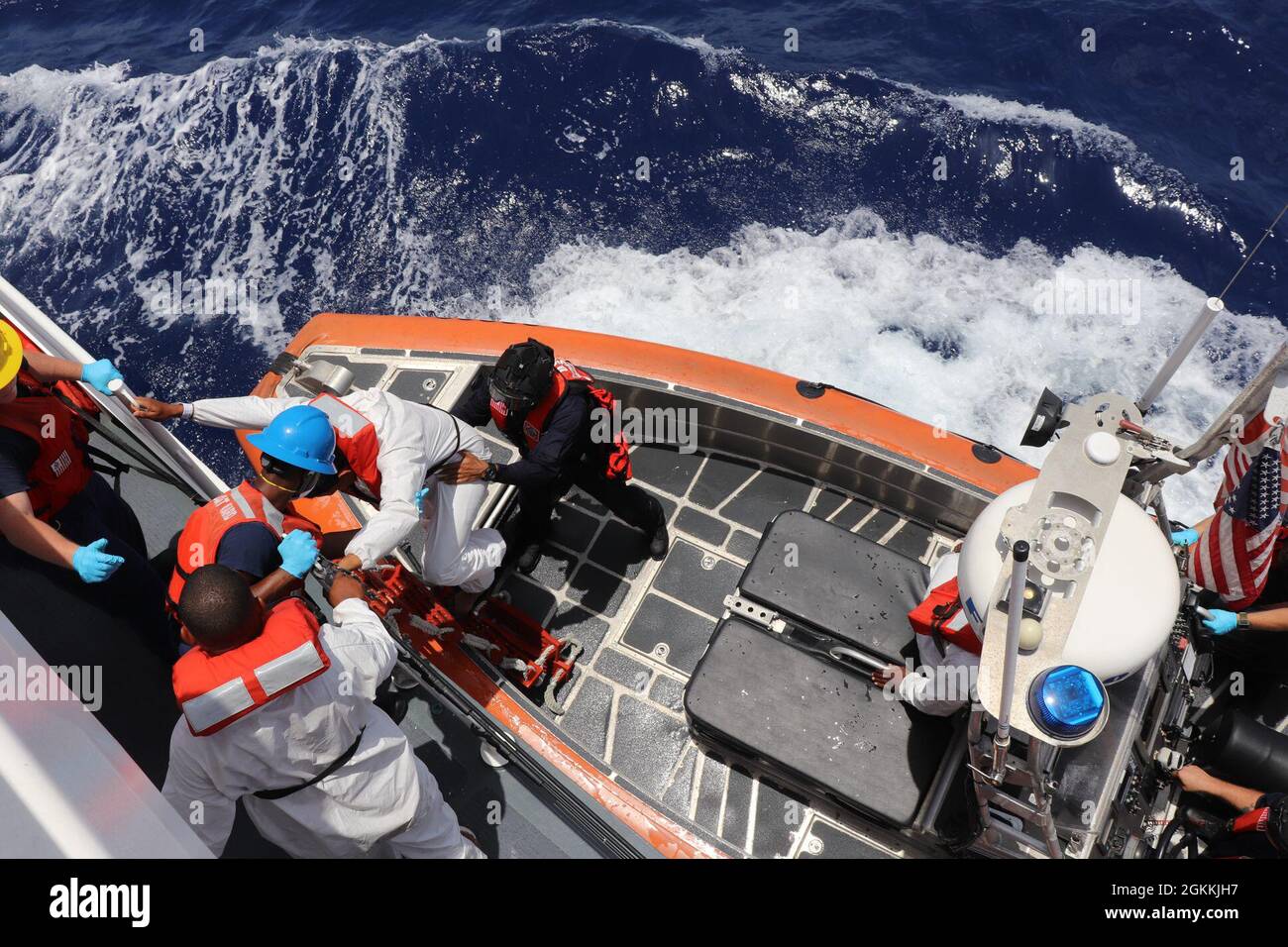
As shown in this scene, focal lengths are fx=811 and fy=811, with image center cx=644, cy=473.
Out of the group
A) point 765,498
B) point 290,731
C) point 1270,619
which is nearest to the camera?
point 290,731

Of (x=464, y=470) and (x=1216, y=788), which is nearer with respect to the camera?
(x=1216, y=788)

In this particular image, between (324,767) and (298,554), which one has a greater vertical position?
(298,554)

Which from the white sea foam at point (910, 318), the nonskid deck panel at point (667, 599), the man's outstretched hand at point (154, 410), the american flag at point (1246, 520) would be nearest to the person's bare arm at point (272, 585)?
the man's outstretched hand at point (154, 410)

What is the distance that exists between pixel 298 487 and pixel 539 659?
1655 millimetres

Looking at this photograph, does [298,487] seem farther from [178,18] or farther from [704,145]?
[178,18]

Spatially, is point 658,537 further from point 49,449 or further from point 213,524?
point 49,449

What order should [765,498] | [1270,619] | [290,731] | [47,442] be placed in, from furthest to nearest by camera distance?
[765,498], [1270,619], [47,442], [290,731]

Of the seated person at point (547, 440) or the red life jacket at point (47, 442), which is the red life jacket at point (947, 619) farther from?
the red life jacket at point (47, 442)

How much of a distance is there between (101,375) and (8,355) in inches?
14.1

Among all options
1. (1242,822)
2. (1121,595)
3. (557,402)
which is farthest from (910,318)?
(1121,595)

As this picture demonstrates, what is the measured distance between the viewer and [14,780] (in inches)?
74.5

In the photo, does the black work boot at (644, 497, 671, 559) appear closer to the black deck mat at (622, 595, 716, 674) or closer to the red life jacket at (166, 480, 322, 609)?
the black deck mat at (622, 595, 716, 674)

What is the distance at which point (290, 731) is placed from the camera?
2719mm

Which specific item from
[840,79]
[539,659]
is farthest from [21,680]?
[840,79]
